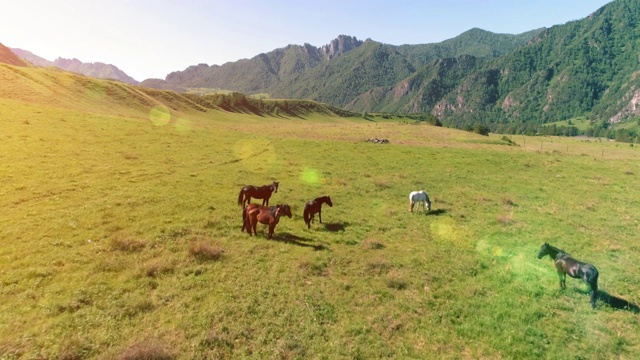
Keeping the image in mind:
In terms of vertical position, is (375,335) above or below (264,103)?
below

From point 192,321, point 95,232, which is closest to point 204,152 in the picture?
point 95,232

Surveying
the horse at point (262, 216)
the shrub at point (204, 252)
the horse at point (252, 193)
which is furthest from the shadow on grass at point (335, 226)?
the shrub at point (204, 252)

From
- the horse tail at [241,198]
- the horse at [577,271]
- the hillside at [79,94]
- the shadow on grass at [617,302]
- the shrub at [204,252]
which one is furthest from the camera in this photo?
the hillside at [79,94]

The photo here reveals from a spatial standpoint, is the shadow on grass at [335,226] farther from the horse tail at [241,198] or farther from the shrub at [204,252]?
the shrub at [204,252]

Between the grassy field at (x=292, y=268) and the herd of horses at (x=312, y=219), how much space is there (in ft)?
2.18

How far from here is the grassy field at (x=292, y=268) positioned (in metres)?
10.3

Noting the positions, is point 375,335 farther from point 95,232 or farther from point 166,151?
point 166,151

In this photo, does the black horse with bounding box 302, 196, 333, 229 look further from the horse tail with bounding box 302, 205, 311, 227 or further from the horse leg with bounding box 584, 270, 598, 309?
the horse leg with bounding box 584, 270, 598, 309

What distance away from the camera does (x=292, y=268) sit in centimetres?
1485

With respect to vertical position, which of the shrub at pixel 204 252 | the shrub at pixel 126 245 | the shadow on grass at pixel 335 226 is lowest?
the shrub at pixel 126 245

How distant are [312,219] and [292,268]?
690 centimetres

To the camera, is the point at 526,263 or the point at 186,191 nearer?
the point at 526,263

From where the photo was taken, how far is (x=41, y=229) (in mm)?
16672

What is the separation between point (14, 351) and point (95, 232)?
29.9 feet
